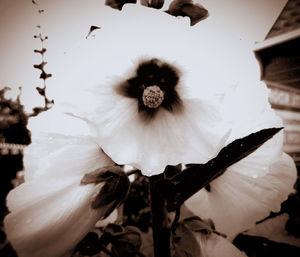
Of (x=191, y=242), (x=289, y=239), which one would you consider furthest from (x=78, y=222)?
(x=289, y=239)

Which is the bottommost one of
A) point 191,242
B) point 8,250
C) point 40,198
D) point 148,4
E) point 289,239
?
point 8,250

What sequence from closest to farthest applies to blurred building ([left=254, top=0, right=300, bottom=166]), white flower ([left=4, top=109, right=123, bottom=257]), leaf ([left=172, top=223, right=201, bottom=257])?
white flower ([left=4, top=109, right=123, bottom=257]) → leaf ([left=172, top=223, right=201, bottom=257]) → blurred building ([left=254, top=0, right=300, bottom=166])

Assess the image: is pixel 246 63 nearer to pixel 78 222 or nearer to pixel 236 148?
pixel 236 148

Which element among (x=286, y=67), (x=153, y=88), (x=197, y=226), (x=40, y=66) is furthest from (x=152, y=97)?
(x=286, y=67)

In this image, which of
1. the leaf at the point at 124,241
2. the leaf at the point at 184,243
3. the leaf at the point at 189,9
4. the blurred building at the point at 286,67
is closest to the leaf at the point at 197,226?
the leaf at the point at 184,243

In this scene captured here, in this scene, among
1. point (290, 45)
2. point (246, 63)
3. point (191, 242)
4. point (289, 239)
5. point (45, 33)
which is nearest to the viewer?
point (246, 63)

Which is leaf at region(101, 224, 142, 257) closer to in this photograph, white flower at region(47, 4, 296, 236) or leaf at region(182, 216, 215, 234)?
leaf at region(182, 216, 215, 234)

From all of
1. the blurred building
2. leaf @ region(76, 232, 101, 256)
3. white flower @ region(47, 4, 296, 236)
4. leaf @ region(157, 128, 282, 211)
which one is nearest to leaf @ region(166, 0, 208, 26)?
white flower @ region(47, 4, 296, 236)
